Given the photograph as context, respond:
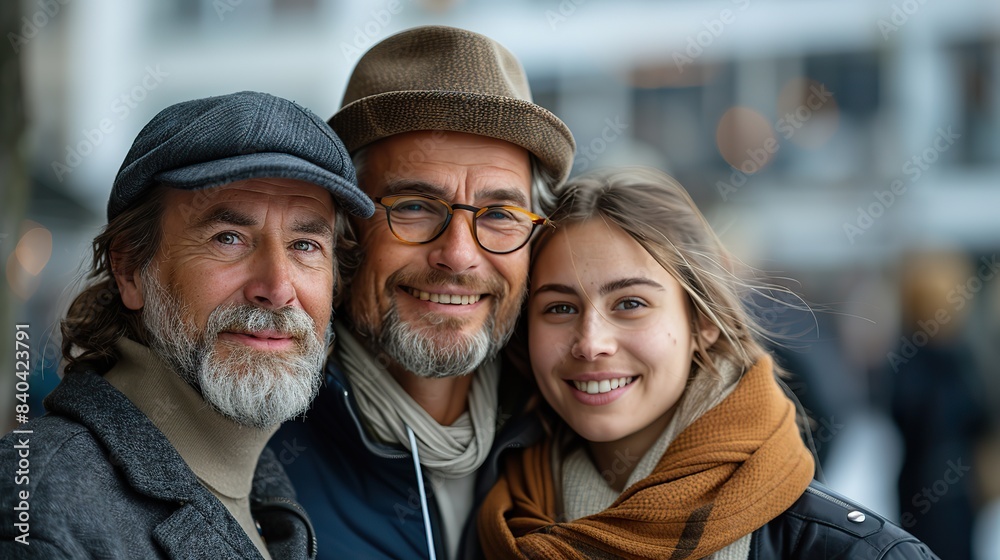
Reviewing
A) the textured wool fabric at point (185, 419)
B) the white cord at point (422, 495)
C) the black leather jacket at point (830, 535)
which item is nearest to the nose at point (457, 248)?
the white cord at point (422, 495)

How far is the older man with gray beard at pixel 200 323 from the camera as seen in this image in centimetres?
185

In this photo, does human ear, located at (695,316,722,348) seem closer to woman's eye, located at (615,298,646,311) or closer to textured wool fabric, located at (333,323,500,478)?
woman's eye, located at (615,298,646,311)

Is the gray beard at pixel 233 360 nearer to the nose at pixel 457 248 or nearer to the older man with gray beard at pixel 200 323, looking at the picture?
the older man with gray beard at pixel 200 323

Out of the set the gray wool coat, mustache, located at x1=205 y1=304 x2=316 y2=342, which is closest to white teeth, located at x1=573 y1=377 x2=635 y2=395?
mustache, located at x1=205 y1=304 x2=316 y2=342

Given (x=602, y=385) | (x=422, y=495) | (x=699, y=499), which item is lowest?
(x=422, y=495)

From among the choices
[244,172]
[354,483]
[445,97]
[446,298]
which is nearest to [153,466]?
[244,172]

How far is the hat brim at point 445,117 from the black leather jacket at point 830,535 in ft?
4.38

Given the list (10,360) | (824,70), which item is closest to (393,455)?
(10,360)

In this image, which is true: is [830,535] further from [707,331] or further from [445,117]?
[445,117]

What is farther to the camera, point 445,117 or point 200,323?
point 445,117

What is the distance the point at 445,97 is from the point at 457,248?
455mm

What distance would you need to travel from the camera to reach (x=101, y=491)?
1761 millimetres

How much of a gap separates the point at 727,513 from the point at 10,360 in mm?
2762

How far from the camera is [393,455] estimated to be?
99.3 inches
